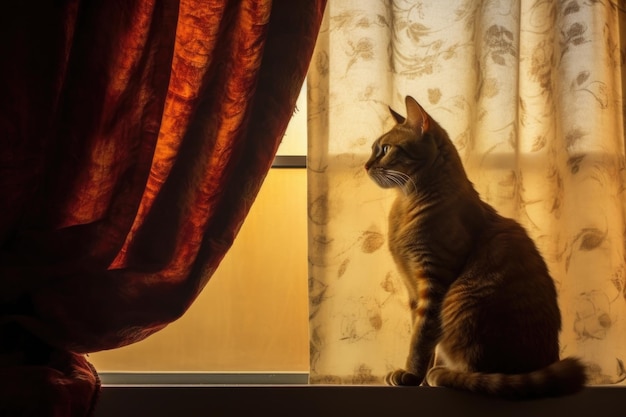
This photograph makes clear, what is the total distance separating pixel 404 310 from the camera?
1168mm

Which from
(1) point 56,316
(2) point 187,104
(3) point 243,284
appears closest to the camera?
(1) point 56,316

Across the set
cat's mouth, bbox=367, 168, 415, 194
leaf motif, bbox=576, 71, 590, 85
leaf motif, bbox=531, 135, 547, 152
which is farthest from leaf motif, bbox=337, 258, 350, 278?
leaf motif, bbox=576, 71, 590, 85

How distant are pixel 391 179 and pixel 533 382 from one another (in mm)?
454

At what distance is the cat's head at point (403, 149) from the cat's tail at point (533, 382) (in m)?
0.39

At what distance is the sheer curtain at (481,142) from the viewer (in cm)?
115

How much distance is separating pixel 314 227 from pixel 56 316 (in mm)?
506

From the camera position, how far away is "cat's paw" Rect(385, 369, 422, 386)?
3.53 ft

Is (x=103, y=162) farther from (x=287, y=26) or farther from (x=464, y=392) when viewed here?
(x=464, y=392)

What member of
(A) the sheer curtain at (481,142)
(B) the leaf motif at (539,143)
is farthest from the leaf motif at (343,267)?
(B) the leaf motif at (539,143)

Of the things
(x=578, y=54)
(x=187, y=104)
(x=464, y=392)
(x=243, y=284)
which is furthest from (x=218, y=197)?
(x=578, y=54)

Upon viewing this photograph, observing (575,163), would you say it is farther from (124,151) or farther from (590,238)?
(124,151)

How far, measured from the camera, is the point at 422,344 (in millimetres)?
1075

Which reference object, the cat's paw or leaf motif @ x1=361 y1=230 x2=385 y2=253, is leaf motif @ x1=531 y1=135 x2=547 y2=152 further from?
the cat's paw

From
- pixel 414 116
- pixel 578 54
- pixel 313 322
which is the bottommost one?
pixel 313 322
